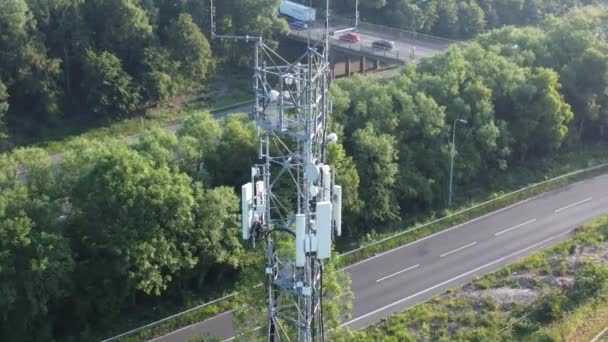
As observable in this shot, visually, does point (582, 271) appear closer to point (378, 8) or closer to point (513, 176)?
point (513, 176)

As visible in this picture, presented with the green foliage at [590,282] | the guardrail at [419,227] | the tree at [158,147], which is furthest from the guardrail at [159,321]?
the green foliage at [590,282]

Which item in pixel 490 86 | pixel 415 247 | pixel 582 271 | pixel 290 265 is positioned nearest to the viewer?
pixel 290 265

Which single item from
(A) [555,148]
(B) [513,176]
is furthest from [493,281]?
(A) [555,148]

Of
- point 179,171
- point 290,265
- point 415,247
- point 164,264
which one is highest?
point 290,265

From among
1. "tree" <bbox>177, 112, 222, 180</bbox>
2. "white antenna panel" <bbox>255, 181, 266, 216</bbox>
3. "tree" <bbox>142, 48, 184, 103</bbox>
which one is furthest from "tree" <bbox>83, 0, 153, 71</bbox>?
"white antenna panel" <bbox>255, 181, 266, 216</bbox>

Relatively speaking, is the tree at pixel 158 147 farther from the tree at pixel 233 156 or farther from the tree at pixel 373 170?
the tree at pixel 373 170

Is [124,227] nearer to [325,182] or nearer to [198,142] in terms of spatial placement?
[198,142]
